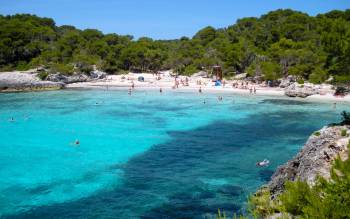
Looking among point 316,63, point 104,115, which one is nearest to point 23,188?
point 104,115

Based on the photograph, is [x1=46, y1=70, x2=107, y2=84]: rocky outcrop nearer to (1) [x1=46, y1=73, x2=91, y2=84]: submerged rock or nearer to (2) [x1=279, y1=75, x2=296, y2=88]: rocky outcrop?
(1) [x1=46, y1=73, x2=91, y2=84]: submerged rock

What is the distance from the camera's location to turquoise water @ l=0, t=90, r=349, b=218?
55.9 feet

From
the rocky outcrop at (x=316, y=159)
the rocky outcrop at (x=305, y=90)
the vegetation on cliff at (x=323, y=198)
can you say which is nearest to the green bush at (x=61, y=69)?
the rocky outcrop at (x=305, y=90)

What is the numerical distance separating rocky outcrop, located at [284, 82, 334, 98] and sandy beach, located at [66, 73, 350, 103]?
2.72 ft

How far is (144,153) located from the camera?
26.1 m

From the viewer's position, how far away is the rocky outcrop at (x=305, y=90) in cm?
5003

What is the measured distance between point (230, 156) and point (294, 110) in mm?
20522

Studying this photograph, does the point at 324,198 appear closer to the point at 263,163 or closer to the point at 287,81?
the point at 263,163

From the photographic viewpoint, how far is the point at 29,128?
35.7 m

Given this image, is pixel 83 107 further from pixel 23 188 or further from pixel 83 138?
pixel 23 188

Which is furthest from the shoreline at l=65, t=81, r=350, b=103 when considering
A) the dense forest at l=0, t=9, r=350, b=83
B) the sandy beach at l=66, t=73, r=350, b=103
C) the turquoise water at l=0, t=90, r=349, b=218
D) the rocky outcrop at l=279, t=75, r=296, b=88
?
the dense forest at l=0, t=9, r=350, b=83

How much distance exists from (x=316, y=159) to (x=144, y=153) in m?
14.6

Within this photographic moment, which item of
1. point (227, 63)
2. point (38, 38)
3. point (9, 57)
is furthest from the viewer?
point (38, 38)

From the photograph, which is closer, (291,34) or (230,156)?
(230,156)
